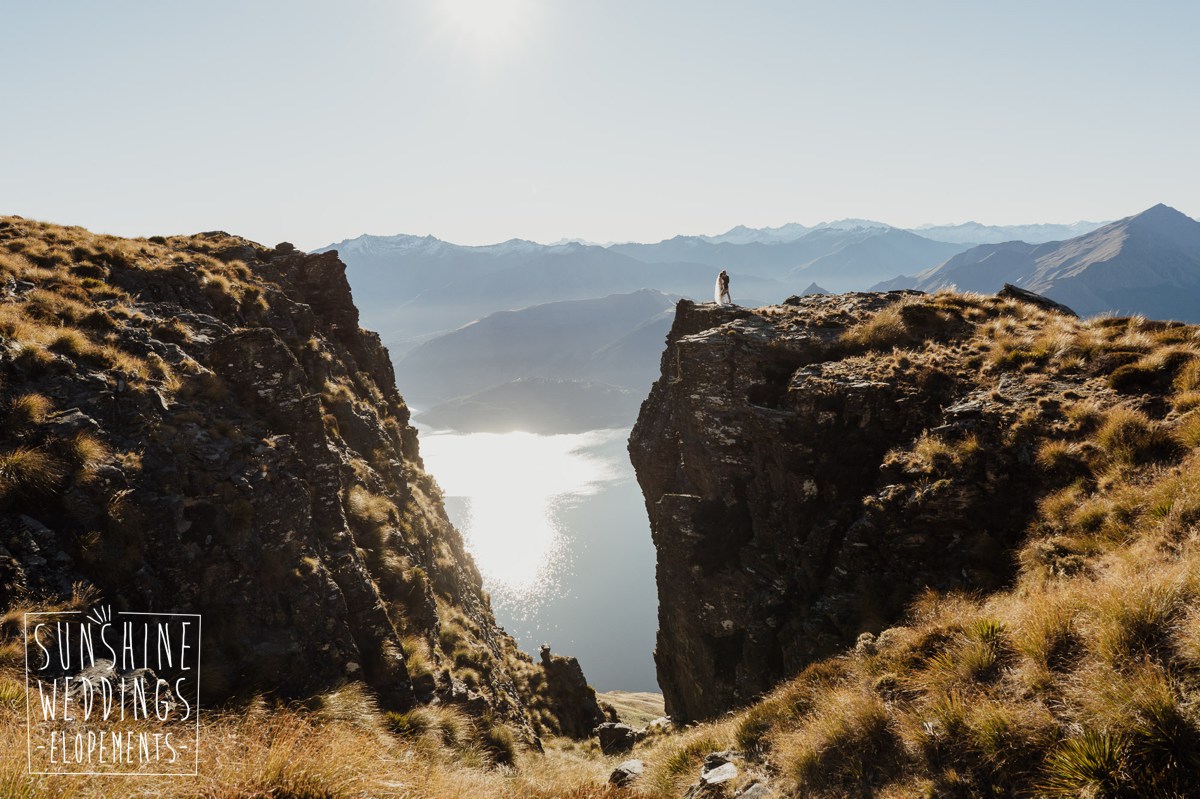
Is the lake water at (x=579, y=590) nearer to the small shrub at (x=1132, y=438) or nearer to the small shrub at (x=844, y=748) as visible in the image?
the small shrub at (x=1132, y=438)

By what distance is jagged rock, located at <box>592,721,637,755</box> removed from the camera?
26.1 m

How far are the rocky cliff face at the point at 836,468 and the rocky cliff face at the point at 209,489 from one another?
1083 centimetres

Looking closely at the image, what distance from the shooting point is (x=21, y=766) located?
20.5 feet

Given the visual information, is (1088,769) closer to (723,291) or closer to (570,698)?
(723,291)

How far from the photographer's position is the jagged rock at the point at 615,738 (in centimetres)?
2608

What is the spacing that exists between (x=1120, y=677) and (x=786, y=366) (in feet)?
62.9

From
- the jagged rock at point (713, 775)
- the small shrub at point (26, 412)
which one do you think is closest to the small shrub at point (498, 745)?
the jagged rock at point (713, 775)

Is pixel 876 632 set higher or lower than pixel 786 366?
lower

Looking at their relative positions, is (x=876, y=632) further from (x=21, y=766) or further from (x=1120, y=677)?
(x=21, y=766)

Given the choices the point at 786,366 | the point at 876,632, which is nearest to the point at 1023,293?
the point at 786,366

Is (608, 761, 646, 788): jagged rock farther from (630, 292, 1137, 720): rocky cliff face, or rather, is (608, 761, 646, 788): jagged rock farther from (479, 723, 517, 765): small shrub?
(630, 292, 1137, 720): rocky cliff face

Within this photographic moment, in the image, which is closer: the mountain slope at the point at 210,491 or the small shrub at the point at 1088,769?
the small shrub at the point at 1088,769

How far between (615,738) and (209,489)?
22745 millimetres

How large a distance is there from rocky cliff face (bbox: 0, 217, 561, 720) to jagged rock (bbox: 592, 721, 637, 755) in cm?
558
